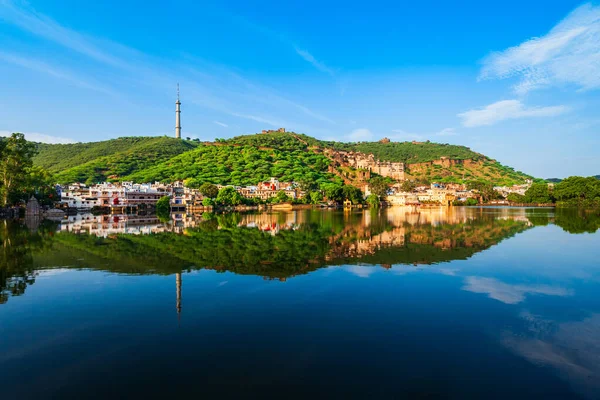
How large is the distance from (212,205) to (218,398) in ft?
229

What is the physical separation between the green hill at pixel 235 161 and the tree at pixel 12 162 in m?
49.7

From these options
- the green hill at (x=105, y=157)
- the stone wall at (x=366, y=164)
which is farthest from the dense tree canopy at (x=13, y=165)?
the stone wall at (x=366, y=164)

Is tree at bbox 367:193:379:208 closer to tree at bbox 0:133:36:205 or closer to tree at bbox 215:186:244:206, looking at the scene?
tree at bbox 215:186:244:206

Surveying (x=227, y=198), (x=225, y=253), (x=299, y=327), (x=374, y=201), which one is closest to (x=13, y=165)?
(x=227, y=198)

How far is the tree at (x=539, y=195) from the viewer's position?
8531 centimetres

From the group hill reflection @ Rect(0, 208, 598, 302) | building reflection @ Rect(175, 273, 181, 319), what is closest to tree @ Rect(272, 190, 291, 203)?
hill reflection @ Rect(0, 208, 598, 302)

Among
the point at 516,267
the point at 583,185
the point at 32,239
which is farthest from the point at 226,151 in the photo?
the point at 516,267

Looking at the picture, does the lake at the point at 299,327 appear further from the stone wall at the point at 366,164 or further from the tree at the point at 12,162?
the stone wall at the point at 366,164

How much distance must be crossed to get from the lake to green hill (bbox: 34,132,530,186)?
86.9 metres

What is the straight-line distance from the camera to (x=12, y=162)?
4525 centimetres

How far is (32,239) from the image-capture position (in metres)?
23.2

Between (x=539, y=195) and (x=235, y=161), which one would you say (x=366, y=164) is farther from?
(x=539, y=195)

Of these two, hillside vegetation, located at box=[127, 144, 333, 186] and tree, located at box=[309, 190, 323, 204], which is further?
hillside vegetation, located at box=[127, 144, 333, 186]

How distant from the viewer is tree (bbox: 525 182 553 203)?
85.3 metres
